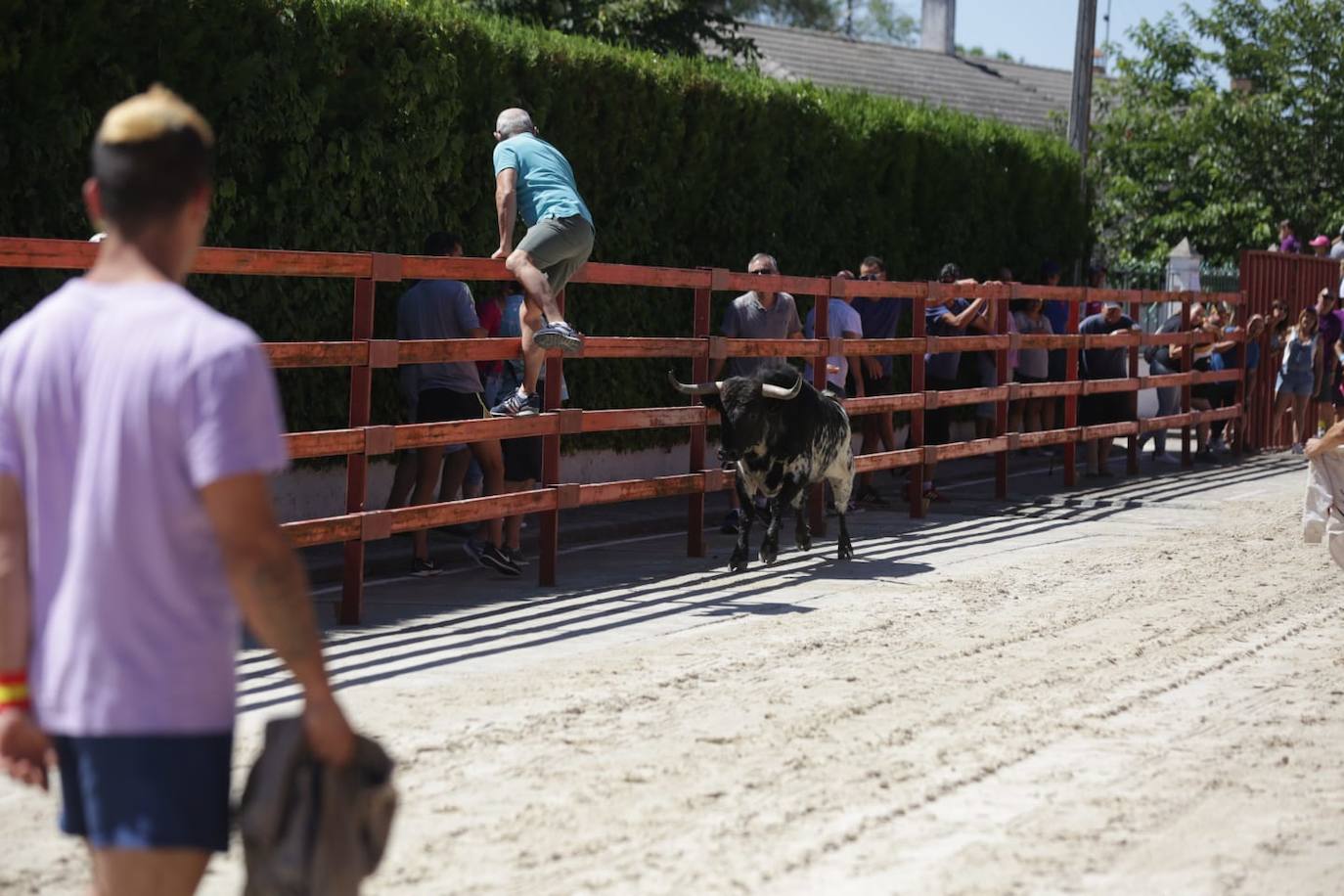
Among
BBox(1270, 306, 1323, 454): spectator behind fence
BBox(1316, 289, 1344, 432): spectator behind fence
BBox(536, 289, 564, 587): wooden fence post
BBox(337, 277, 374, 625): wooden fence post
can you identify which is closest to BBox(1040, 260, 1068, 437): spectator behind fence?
BBox(1270, 306, 1323, 454): spectator behind fence

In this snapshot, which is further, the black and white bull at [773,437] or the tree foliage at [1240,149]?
the tree foliage at [1240,149]

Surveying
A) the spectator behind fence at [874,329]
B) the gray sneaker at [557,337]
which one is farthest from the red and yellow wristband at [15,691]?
the spectator behind fence at [874,329]

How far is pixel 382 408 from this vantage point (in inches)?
492

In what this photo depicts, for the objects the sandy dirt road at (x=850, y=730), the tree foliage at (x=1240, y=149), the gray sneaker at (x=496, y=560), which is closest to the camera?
the sandy dirt road at (x=850, y=730)

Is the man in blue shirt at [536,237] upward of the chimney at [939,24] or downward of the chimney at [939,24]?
downward

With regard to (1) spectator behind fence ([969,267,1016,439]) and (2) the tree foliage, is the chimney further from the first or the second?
(1) spectator behind fence ([969,267,1016,439])

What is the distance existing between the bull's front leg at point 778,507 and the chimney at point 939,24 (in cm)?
4507

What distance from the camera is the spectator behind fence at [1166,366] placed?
21.0 metres

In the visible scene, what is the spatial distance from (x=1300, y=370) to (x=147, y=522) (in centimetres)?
2129

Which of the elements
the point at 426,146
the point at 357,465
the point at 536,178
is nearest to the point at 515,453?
the point at 536,178

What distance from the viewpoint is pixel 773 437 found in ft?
38.6

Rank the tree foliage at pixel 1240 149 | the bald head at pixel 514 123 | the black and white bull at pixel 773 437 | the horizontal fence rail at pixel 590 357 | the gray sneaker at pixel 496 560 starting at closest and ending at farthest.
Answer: the horizontal fence rail at pixel 590 357
the bald head at pixel 514 123
the gray sneaker at pixel 496 560
the black and white bull at pixel 773 437
the tree foliage at pixel 1240 149

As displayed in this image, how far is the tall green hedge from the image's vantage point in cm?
1023

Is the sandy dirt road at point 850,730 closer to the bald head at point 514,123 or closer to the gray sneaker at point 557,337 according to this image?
the gray sneaker at point 557,337
